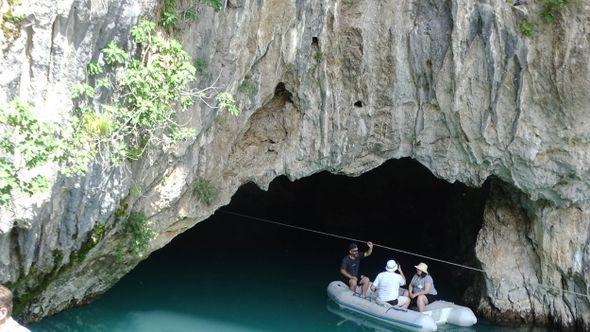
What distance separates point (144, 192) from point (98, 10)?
3174mm

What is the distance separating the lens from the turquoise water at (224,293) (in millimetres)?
11633

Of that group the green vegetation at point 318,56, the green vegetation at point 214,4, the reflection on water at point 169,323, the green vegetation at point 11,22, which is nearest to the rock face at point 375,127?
the green vegetation at point 318,56

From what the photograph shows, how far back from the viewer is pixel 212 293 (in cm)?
1339

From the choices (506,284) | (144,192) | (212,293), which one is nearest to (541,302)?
(506,284)

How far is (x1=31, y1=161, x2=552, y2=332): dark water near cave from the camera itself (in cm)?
1205

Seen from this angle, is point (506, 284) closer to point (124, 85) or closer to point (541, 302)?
point (541, 302)

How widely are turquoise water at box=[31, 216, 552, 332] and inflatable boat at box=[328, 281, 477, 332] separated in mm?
176

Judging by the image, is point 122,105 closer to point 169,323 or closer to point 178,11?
point 178,11

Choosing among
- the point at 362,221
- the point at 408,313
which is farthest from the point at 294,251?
the point at 408,313

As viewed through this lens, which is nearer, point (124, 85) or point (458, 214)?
point (124, 85)

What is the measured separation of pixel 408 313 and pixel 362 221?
787 cm

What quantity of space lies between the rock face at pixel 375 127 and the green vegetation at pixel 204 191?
0.40ft

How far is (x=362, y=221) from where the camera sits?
801 inches

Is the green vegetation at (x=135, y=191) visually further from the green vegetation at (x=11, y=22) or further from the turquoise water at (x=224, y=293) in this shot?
the green vegetation at (x=11, y=22)
